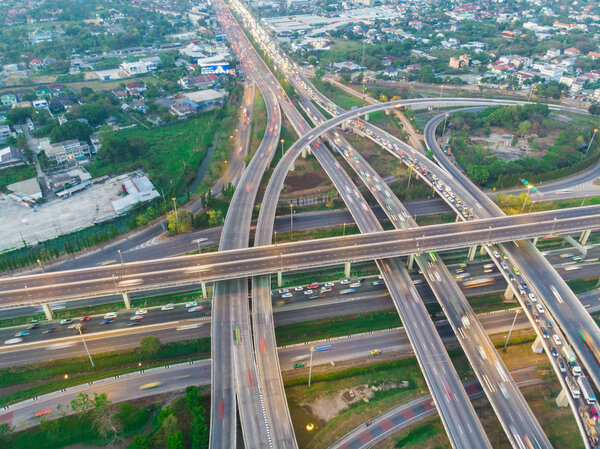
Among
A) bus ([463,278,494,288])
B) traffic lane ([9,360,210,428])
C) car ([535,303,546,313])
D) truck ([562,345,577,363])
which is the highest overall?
car ([535,303,546,313])

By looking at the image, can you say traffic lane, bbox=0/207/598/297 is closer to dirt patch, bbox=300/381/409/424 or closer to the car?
the car

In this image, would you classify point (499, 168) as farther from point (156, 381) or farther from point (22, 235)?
point (22, 235)

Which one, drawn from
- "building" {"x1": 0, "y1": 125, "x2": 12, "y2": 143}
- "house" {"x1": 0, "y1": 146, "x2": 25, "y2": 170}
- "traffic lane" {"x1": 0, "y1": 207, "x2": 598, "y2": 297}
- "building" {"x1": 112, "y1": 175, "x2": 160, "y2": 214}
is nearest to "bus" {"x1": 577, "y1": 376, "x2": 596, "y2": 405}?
"traffic lane" {"x1": 0, "y1": 207, "x2": 598, "y2": 297}

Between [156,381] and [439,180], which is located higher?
[439,180]

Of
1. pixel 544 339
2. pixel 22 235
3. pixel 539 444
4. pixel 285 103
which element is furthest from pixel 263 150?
pixel 539 444

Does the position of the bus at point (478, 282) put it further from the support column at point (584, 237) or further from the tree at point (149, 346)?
the tree at point (149, 346)

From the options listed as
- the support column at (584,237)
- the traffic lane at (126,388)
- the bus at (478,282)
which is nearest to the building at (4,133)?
the traffic lane at (126,388)
